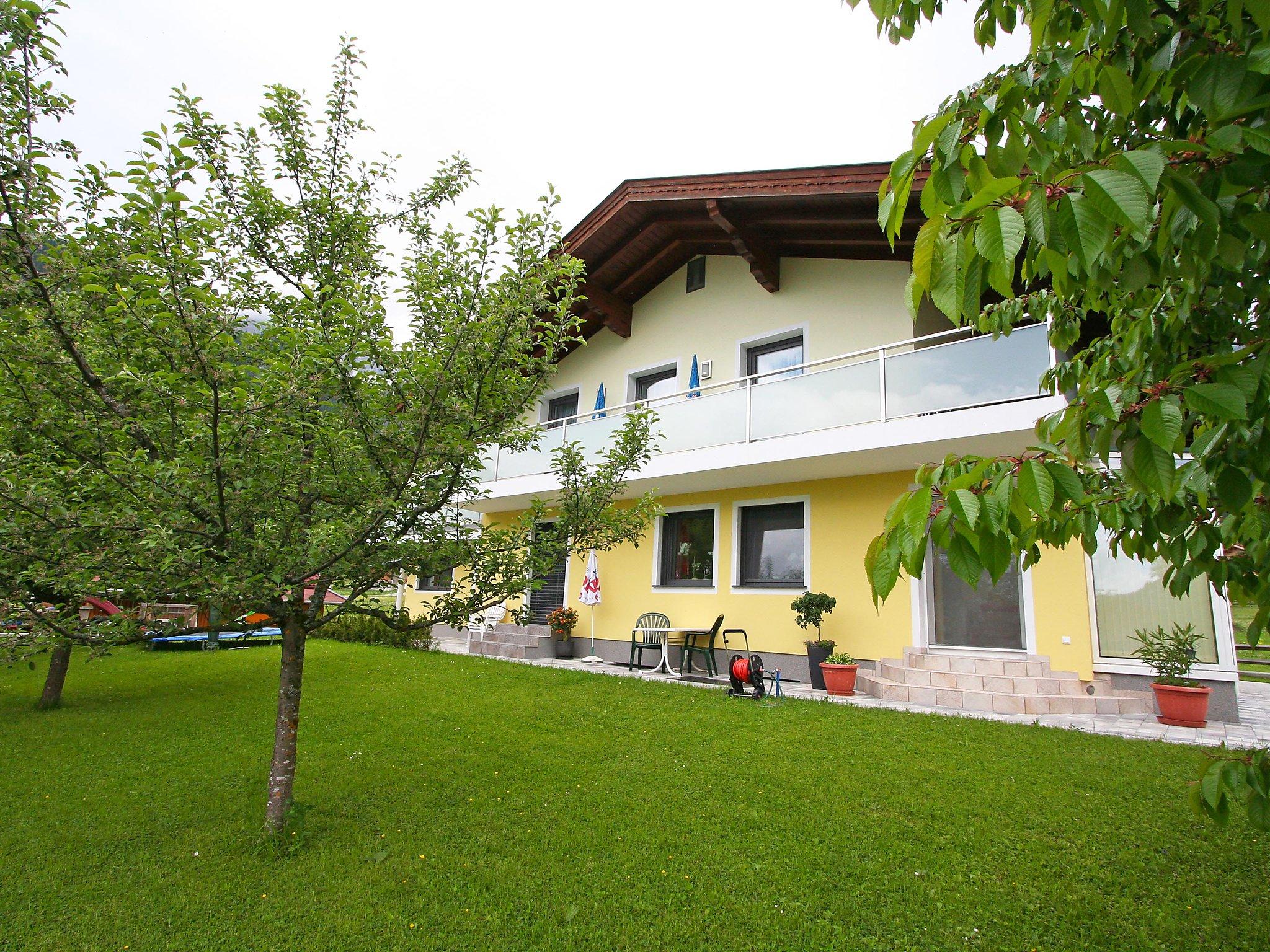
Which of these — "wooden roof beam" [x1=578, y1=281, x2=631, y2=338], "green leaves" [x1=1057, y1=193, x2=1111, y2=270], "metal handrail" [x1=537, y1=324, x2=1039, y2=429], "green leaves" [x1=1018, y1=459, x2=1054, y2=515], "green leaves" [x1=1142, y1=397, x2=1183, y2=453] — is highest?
"wooden roof beam" [x1=578, y1=281, x2=631, y2=338]

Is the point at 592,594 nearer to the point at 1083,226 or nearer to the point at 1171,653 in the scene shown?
the point at 1171,653

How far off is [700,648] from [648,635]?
2093mm

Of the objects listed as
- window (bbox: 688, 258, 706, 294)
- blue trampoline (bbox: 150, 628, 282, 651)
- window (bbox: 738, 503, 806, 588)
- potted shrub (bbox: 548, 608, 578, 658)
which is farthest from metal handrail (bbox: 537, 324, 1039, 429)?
blue trampoline (bbox: 150, 628, 282, 651)

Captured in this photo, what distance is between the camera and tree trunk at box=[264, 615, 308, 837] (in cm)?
416

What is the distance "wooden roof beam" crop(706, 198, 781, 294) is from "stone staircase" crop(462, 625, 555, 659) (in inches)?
313

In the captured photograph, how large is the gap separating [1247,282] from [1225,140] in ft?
2.69

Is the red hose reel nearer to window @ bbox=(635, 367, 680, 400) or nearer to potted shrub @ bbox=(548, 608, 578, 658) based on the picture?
potted shrub @ bbox=(548, 608, 578, 658)

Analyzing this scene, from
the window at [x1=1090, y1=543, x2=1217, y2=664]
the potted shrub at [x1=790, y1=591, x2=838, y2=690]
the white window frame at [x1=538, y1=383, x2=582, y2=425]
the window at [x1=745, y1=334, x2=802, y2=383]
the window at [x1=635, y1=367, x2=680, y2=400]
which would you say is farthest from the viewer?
the white window frame at [x1=538, y1=383, x2=582, y2=425]

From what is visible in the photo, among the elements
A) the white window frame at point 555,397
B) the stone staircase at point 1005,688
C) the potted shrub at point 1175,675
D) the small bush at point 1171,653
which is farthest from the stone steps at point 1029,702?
the white window frame at point 555,397

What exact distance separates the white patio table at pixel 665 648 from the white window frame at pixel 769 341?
4.61m

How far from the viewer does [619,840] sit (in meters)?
4.16

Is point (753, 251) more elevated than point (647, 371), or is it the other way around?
point (753, 251)

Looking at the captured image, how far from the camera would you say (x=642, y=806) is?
470cm

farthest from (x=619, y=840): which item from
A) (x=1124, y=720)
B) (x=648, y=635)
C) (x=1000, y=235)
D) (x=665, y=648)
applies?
(x=648, y=635)
